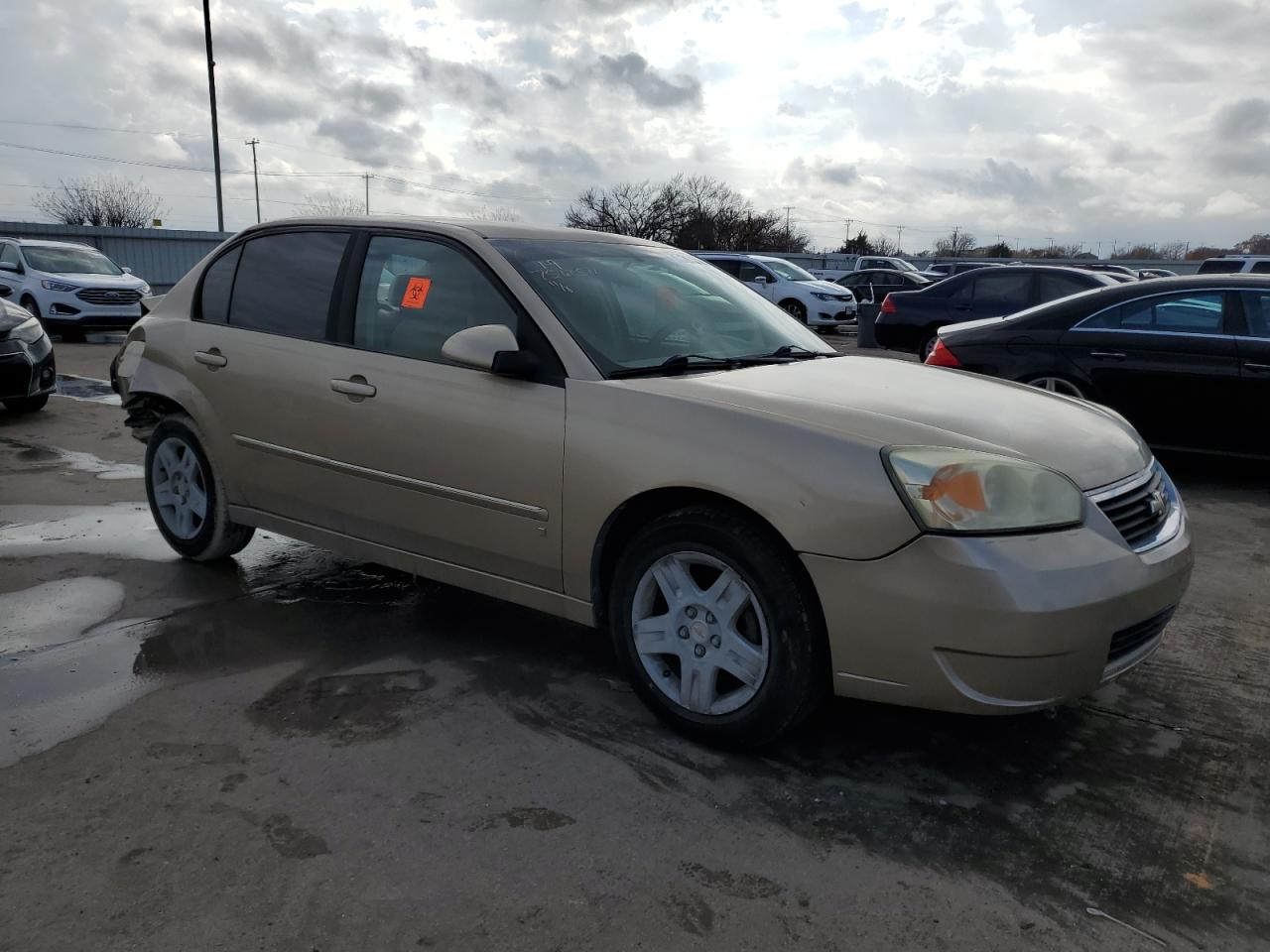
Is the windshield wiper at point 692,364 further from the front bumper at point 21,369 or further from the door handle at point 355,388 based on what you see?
the front bumper at point 21,369

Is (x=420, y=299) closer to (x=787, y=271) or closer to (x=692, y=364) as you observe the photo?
(x=692, y=364)

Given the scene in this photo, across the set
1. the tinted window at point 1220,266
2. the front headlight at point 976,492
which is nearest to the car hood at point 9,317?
the front headlight at point 976,492

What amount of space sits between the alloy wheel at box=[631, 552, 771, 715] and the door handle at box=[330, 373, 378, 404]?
139 cm

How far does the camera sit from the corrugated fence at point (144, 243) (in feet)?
87.9

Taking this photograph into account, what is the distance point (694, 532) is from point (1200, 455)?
5197mm

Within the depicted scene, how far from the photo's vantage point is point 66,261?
17266mm

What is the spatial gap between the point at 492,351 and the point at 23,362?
7.22 meters

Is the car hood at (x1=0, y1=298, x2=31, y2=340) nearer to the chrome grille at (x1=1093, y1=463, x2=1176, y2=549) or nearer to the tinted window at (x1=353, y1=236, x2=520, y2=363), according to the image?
the tinted window at (x1=353, y1=236, x2=520, y2=363)

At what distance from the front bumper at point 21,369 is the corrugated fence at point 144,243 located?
1909 centimetres

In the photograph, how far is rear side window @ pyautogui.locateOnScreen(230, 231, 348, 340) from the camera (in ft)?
13.8

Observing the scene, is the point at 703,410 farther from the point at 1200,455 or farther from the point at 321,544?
the point at 1200,455

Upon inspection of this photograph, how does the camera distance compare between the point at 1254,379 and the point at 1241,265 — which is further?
the point at 1241,265

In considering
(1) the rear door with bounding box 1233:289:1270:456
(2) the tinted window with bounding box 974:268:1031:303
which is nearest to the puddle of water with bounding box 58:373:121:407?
(1) the rear door with bounding box 1233:289:1270:456

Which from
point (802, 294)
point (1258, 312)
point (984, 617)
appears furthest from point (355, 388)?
point (802, 294)
